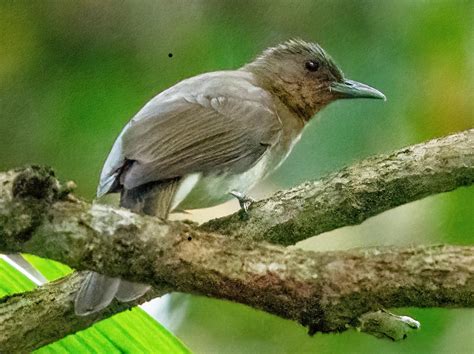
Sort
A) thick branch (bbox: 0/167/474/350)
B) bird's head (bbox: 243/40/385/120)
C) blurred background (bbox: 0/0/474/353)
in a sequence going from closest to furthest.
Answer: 1. thick branch (bbox: 0/167/474/350)
2. blurred background (bbox: 0/0/474/353)
3. bird's head (bbox: 243/40/385/120)

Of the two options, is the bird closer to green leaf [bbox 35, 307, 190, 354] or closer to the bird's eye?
the bird's eye

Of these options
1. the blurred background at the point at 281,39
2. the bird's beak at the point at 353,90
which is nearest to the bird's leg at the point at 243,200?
the blurred background at the point at 281,39

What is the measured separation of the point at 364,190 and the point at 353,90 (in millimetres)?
681

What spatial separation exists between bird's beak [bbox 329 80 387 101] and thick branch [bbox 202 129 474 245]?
505 millimetres

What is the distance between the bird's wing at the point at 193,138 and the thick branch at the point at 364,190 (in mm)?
165

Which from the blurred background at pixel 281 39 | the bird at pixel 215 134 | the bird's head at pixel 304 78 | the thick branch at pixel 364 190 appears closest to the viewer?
the bird at pixel 215 134

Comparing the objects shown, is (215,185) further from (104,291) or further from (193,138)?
(104,291)

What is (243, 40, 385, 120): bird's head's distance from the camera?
8.36 ft

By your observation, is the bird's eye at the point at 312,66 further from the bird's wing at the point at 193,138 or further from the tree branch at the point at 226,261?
the tree branch at the point at 226,261

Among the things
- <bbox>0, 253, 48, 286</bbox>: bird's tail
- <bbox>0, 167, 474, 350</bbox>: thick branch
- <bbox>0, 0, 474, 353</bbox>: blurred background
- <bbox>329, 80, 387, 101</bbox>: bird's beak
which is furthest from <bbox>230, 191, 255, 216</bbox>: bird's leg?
<bbox>0, 167, 474, 350</bbox>: thick branch

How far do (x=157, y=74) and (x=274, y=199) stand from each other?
74 centimetres

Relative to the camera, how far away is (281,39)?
8.82 ft

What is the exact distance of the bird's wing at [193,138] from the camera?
1.79m

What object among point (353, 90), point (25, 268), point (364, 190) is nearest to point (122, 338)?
point (25, 268)
